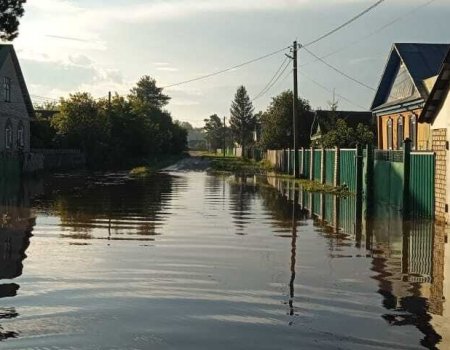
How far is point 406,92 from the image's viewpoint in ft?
107

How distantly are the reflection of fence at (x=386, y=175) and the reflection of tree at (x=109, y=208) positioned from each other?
272 inches

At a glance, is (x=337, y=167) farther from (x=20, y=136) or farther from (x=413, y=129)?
(x=20, y=136)

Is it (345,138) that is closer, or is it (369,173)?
(369,173)

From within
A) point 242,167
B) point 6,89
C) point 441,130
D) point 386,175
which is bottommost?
point 242,167

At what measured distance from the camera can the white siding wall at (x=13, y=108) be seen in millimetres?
43312

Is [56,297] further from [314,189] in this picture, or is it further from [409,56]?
[409,56]

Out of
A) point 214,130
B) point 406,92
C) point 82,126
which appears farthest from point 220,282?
point 214,130

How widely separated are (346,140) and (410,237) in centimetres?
2376

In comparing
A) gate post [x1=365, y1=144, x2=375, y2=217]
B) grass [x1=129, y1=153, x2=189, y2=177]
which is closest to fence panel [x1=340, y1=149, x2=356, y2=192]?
gate post [x1=365, y1=144, x2=375, y2=217]

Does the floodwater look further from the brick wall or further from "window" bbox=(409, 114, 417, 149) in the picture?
"window" bbox=(409, 114, 417, 149)

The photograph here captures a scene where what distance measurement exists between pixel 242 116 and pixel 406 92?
363 ft

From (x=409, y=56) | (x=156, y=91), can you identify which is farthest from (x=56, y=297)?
(x=156, y=91)

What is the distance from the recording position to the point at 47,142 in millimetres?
57188

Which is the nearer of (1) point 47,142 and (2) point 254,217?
(2) point 254,217
